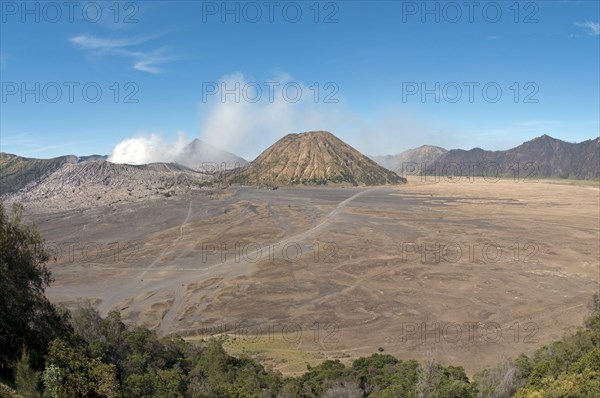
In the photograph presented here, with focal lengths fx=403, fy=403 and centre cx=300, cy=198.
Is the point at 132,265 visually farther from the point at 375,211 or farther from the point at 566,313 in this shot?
the point at 375,211

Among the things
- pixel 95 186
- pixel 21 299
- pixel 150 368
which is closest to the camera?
pixel 21 299

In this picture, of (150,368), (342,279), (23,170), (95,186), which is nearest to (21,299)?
(150,368)

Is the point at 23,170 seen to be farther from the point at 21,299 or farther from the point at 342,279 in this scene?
the point at 21,299

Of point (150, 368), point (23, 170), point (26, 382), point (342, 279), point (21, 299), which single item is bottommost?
point (342, 279)

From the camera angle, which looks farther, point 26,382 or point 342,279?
point 342,279

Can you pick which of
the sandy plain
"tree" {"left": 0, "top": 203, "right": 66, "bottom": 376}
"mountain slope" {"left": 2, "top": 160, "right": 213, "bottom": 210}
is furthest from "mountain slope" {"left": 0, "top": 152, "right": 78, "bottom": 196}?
"tree" {"left": 0, "top": 203, "right": 66, "bottom": 376}

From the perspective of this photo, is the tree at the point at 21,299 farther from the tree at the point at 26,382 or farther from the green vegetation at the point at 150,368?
the tree at the point at 26,382

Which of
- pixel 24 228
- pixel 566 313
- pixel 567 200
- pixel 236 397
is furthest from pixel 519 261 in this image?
pixel 567 200
